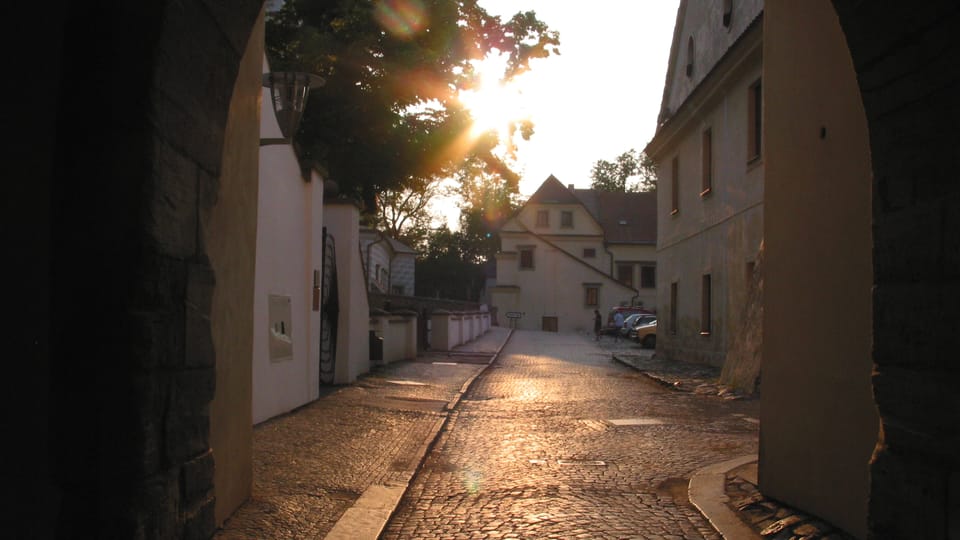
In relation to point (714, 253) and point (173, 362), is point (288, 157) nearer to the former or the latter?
point (173, 362)

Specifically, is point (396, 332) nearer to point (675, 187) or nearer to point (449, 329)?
point (449, 329)

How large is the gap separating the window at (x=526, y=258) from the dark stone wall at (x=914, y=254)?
57.3m

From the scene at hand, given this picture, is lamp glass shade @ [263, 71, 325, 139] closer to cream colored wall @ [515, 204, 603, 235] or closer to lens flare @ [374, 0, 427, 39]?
lens flare @ [374, 0, 427, 39]

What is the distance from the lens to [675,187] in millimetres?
23547

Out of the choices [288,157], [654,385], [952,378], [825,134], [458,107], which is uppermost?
[458,107]

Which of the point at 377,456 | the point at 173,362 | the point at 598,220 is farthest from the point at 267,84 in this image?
the point at 598,220

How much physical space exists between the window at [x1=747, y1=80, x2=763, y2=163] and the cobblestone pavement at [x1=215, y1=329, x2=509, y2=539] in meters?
7.70

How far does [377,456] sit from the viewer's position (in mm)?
7703

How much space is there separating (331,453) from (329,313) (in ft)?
18.5

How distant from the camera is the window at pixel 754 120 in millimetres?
16594

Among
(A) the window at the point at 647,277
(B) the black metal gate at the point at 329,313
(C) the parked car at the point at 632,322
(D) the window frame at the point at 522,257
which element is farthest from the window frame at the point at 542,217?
(B) the black metal gate at the point at 329,313

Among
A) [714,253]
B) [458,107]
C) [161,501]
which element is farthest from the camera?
[458,107]

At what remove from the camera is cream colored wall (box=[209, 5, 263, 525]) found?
190 inches

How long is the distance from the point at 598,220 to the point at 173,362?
64417 mm
